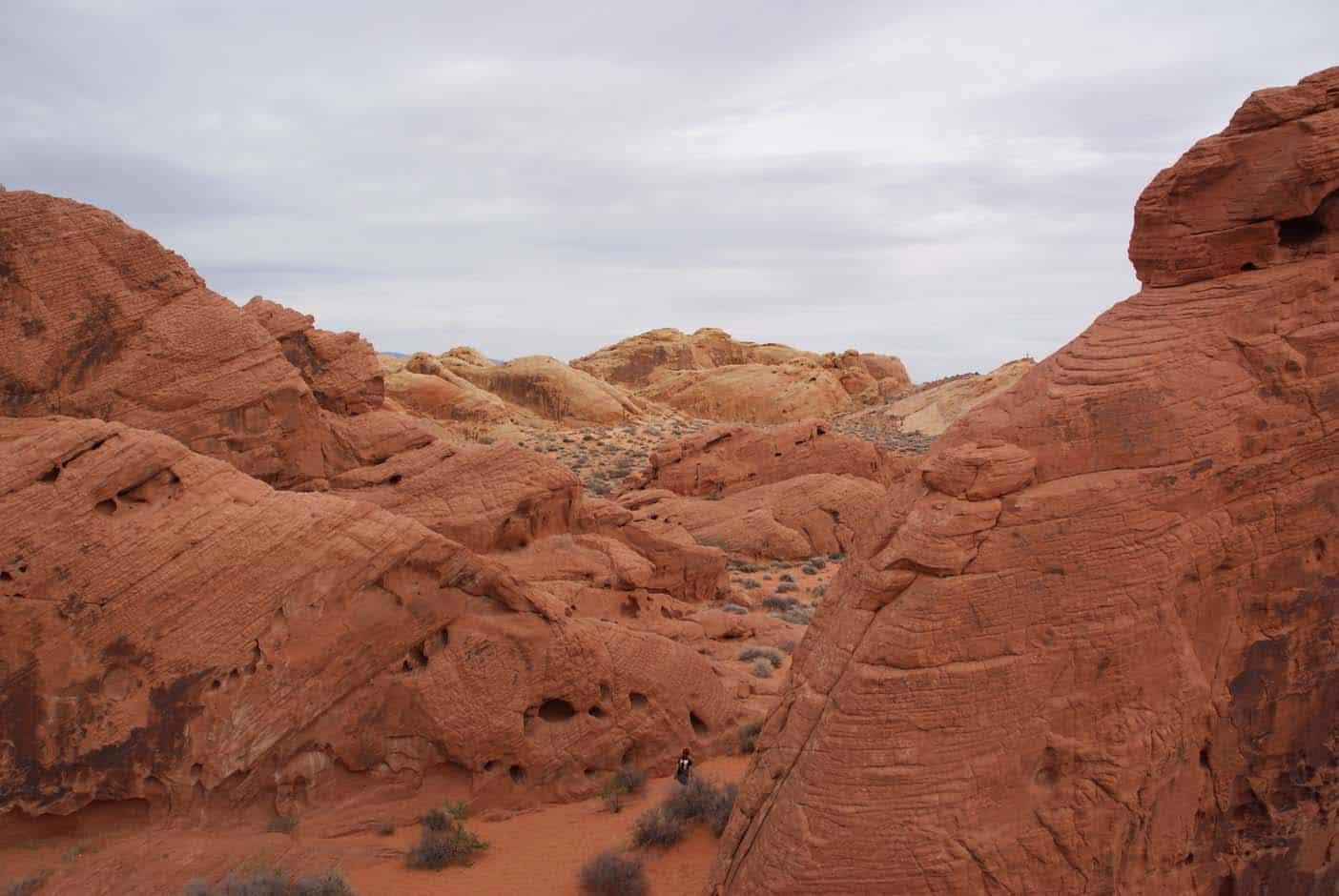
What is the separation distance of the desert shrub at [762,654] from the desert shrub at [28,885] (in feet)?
35.1

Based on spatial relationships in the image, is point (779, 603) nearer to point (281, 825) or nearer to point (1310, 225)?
point (281, 825)

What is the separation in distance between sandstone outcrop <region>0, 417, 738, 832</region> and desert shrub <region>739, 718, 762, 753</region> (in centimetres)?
173

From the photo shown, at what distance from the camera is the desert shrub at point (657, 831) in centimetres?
1066

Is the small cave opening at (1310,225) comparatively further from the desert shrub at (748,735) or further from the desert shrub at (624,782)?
the desert shrub at (624,782)

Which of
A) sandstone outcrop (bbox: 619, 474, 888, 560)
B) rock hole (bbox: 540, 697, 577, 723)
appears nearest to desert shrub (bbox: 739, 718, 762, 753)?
rock hole (bbox: 540, 697, 577, 723)

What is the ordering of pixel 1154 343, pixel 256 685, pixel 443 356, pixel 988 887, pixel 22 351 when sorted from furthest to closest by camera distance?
1. pixel 443 356
2. pixel 22 351
3. pixel 256 685
4. pixel 1154 343
5. pixel 988 887

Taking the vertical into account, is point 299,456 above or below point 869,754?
above

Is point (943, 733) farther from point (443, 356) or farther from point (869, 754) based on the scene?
point (443, 356)

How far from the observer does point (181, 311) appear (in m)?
14.3

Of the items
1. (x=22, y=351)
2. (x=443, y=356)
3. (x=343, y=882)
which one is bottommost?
(x=343, y=882)

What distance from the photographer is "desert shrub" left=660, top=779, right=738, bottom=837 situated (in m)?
10.9

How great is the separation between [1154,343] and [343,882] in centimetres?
906

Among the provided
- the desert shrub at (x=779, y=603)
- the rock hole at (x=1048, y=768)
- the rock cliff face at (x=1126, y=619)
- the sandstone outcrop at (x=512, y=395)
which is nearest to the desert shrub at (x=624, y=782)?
the rock cliff face at (x=1126, y=619)

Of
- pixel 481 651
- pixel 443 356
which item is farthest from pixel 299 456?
pixel 443 356
